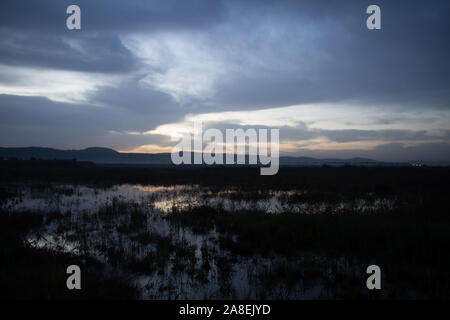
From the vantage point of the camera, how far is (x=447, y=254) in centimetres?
661

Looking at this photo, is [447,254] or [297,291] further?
[447,254]

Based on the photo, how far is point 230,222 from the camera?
419 inches

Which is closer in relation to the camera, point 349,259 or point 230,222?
point 349,259

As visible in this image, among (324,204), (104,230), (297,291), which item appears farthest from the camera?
(324,204)

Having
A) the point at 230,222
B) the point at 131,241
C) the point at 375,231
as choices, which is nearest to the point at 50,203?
the point at 131,241

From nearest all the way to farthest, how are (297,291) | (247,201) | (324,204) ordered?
(297,291) → (324,204) → (247,201)

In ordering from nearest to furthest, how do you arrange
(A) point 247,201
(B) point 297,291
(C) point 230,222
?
(B) point 297,291 → (C) point 230,222 → (A) point 247,201
